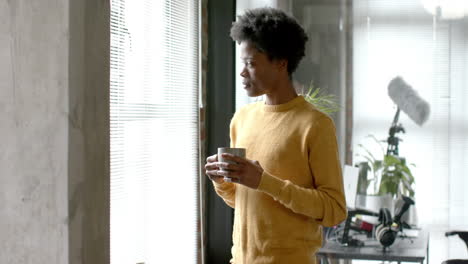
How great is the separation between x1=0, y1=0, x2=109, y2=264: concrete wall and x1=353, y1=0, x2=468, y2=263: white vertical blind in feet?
9.41

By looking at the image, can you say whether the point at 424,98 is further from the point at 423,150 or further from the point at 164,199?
the point at 164,199

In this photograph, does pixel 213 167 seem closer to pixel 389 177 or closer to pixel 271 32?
pixel 271 32

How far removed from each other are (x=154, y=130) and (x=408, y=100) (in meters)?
1.86

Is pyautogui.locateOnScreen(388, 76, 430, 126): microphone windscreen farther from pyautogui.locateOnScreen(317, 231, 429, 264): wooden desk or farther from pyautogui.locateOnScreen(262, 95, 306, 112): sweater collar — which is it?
pyautogui.locateOnScreen(262, 95, 306, 112): sweater collar

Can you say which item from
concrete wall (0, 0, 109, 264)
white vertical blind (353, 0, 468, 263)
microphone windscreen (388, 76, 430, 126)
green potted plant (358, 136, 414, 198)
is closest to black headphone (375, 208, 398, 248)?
green potted plant (358, 136, 414, 198)

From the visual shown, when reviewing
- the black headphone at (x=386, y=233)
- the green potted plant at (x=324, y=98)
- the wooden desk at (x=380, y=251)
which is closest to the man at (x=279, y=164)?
the wooden desk at (x=380, y=251)

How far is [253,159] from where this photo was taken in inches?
85.1

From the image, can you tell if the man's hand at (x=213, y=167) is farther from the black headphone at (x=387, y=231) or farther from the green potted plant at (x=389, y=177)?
the green potted plant at (x=389, y=177)

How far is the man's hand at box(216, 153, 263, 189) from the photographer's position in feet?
6.45

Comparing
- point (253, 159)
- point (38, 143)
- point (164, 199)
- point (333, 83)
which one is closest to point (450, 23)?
point (333, 83)

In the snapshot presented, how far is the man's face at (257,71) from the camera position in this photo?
2156 millimetres

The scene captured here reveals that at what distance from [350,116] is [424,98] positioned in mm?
493

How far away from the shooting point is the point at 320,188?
2041 millimetres

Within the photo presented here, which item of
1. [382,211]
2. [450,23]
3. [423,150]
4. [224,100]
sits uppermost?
[450,23]
